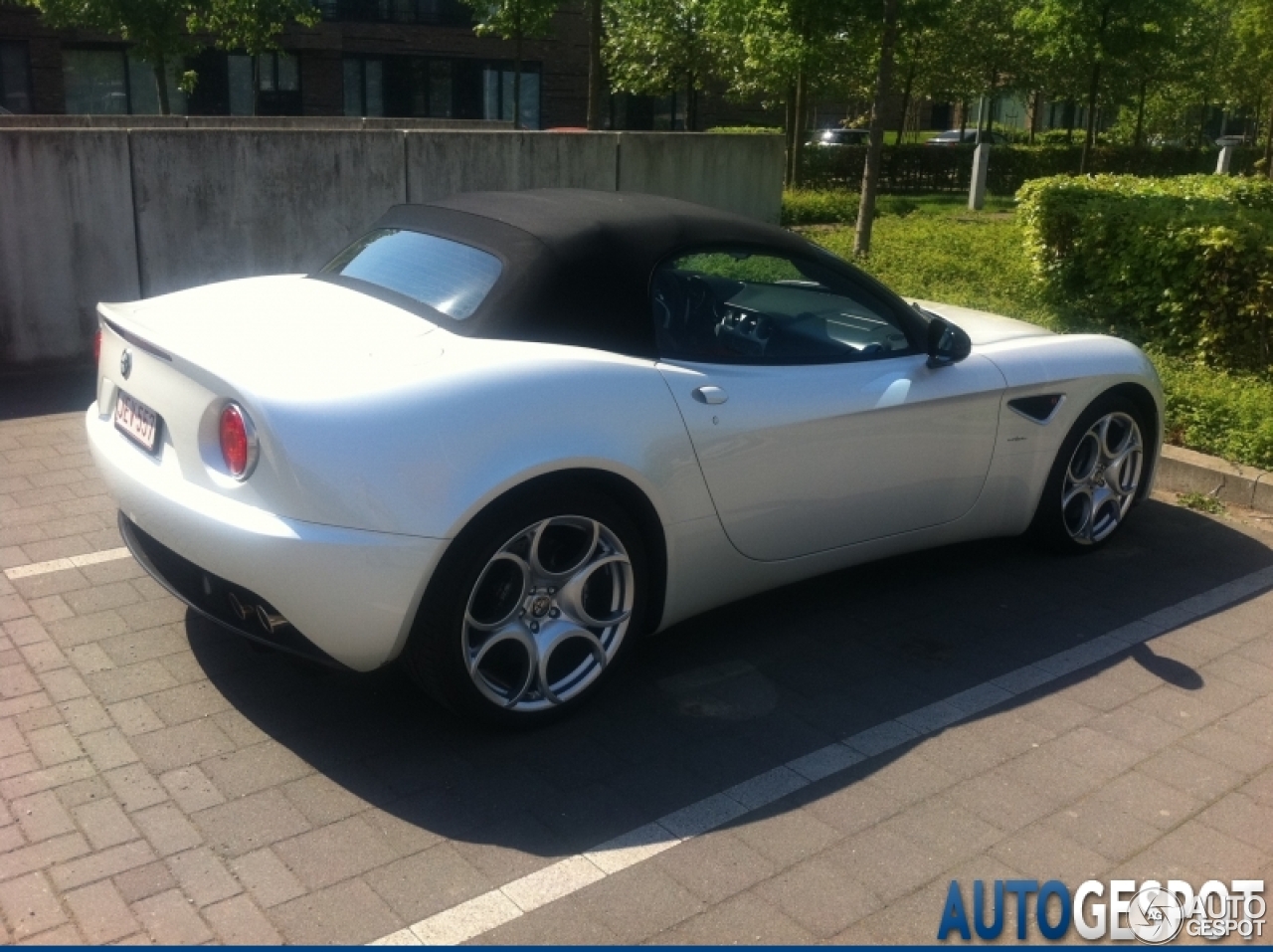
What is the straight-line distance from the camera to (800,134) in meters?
22.2

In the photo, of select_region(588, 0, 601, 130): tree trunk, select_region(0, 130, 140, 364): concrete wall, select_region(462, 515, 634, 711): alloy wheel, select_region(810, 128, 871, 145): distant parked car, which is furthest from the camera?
select_region(810, 128, 871, 145): distant parked car

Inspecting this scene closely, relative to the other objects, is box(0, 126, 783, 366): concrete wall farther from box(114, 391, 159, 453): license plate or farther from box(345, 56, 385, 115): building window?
box(345, 56, 385, 115): building window

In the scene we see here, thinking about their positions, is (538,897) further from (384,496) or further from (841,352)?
(841,352)

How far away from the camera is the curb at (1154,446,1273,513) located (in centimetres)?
649

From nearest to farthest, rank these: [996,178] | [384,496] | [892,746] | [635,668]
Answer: [384,496] → [892,746] → [635,668] → [996,178]

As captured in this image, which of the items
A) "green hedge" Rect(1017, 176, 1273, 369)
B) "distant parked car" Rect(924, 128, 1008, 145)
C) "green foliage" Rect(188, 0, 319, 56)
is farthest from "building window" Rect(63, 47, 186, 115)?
"green hedge" Rect(1017, 176, 1273, 369)

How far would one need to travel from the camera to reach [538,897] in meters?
3.26

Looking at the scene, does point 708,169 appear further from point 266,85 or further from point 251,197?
point 266,85

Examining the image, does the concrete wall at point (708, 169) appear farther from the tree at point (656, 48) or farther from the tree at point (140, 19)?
the tree at point (656, 48)

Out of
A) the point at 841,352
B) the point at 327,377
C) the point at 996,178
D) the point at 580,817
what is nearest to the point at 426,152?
the point at 841,352

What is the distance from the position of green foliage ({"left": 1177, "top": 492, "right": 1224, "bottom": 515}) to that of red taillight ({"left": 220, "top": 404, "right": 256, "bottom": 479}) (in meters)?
4.72

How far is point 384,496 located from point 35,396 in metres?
5.06

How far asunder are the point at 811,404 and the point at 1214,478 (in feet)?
10.2

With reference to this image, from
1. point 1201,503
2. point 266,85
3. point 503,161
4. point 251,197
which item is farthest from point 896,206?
point 266,85
